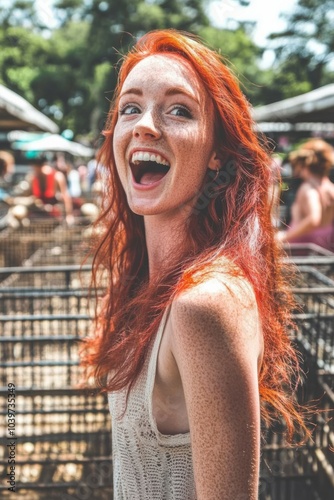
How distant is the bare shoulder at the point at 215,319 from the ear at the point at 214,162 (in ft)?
1.12

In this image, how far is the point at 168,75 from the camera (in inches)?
49.5

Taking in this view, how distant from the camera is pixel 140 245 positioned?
164 cm

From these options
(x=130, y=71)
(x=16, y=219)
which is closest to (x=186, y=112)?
(x=130, y=71)

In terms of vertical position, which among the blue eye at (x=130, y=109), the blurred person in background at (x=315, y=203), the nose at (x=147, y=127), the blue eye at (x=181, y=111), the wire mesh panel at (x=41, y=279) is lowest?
the nose at (x=147, y=127)

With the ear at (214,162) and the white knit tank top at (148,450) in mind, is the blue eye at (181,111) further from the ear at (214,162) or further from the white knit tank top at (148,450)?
the white knit tank top at (148,450)

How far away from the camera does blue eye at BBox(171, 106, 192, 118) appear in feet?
4.08

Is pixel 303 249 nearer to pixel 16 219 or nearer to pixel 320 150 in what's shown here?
pixel 320 150

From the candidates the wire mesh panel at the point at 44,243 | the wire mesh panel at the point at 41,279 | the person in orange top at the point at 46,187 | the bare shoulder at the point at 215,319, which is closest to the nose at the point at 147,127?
the bare shoulder at the point at 215,319

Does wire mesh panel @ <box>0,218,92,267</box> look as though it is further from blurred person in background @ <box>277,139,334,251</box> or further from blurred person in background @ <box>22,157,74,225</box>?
blurred person in background @ <box>277,139,334,251</box>

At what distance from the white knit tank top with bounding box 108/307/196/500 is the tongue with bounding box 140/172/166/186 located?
0.33 metres

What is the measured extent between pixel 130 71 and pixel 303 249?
349cm

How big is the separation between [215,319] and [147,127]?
0.47 metres

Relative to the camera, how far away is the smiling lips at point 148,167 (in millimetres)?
1248

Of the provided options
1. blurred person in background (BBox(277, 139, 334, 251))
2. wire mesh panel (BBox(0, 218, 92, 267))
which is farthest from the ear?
wire mesh panel (BBox(0, 218, 92, 267))
